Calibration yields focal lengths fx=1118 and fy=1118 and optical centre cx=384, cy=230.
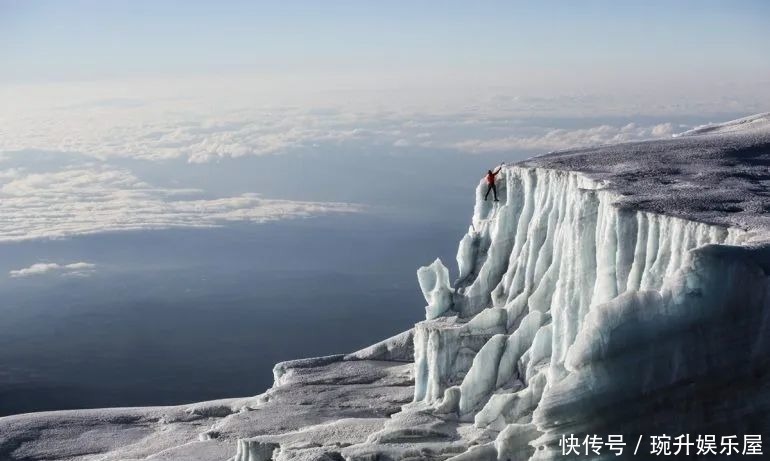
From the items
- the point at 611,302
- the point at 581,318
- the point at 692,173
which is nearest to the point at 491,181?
the point at 692,173

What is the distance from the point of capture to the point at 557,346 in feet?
97.1

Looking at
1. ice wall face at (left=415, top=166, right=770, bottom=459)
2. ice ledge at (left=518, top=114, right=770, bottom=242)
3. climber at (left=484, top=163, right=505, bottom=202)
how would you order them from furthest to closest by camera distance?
climber at (left=484, top=163, right=505, bottom=202)
ice ledge at (left=518, top=114, right=770, bottom=242)
ice wall face at (left=415, top=166, right=770, bottom=459)

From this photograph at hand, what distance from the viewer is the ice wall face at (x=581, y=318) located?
23781mm

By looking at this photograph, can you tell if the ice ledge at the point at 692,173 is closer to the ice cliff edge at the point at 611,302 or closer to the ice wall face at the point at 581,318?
the ice cliff edge at the point at 611,302

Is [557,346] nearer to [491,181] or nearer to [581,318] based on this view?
[581,318]

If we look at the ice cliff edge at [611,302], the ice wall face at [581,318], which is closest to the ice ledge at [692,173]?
the ice cliff edge at [611,302]

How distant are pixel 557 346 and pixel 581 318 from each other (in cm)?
99

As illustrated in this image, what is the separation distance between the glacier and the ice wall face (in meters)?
0.04

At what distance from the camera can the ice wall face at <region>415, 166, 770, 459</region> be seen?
23.8 metres

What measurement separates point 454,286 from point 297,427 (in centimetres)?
751

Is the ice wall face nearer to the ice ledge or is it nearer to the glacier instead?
the glacier

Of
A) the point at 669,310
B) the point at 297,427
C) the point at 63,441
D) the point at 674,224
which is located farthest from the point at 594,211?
the point at 63,441

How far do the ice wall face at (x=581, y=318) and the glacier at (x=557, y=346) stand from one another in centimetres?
4

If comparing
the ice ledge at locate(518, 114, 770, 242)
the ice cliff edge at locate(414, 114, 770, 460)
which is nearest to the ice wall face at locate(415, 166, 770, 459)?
the ice cliff edge at locate(414, 114, 770, 460)
